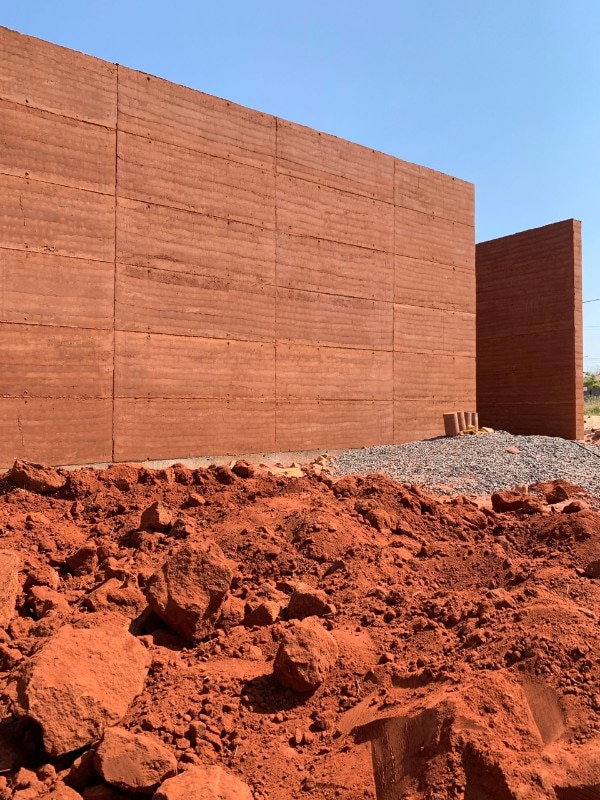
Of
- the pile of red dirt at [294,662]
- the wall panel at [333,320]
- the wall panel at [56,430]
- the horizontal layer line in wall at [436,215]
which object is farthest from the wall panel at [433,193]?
the pile of red dirt at [294,662]

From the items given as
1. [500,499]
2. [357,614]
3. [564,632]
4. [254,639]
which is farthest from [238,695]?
[500,499]

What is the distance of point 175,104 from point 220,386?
3.98 meters

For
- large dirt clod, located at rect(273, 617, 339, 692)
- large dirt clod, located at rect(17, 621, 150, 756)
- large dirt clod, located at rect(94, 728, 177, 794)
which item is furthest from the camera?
large dirt clod, located at rect(273, 617, 339, 692)

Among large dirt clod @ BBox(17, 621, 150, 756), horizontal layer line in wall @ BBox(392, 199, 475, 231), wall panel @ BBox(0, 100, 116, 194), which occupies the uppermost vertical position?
horizontal layer line in wall @ BBox(392, 199, 475, 231)

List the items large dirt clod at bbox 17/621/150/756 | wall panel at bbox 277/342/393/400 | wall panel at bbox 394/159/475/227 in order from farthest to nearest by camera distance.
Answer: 1. wall panel at bbox 394/159/475/227
2. wall panel at bbox 277/342/393/400
3. large dirt clod at bbox 17/621/150/756

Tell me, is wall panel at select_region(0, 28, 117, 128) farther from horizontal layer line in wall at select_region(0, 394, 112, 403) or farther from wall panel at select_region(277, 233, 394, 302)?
horizontal layer line in wall at select_region(0, 394, 112, 403)

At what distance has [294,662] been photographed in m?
2.69

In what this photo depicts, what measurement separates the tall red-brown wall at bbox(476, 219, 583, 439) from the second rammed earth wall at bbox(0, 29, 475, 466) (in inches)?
138

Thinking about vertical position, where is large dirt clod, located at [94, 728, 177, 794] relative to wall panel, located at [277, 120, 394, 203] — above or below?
below

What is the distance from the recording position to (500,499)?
605 cm

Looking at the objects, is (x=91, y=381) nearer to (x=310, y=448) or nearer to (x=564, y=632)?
(x=310, y=448)

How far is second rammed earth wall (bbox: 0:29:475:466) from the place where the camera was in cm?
784

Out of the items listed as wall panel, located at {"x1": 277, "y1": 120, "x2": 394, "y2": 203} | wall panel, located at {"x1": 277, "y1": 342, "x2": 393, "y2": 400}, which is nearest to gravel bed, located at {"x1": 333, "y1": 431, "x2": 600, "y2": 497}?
wall panel, located at {"x1": 277, "y1": 342, "x2": 393, "y2": 400}

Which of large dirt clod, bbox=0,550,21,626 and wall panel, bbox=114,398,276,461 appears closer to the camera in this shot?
large dirt clod, bbox=0,550,21,626
